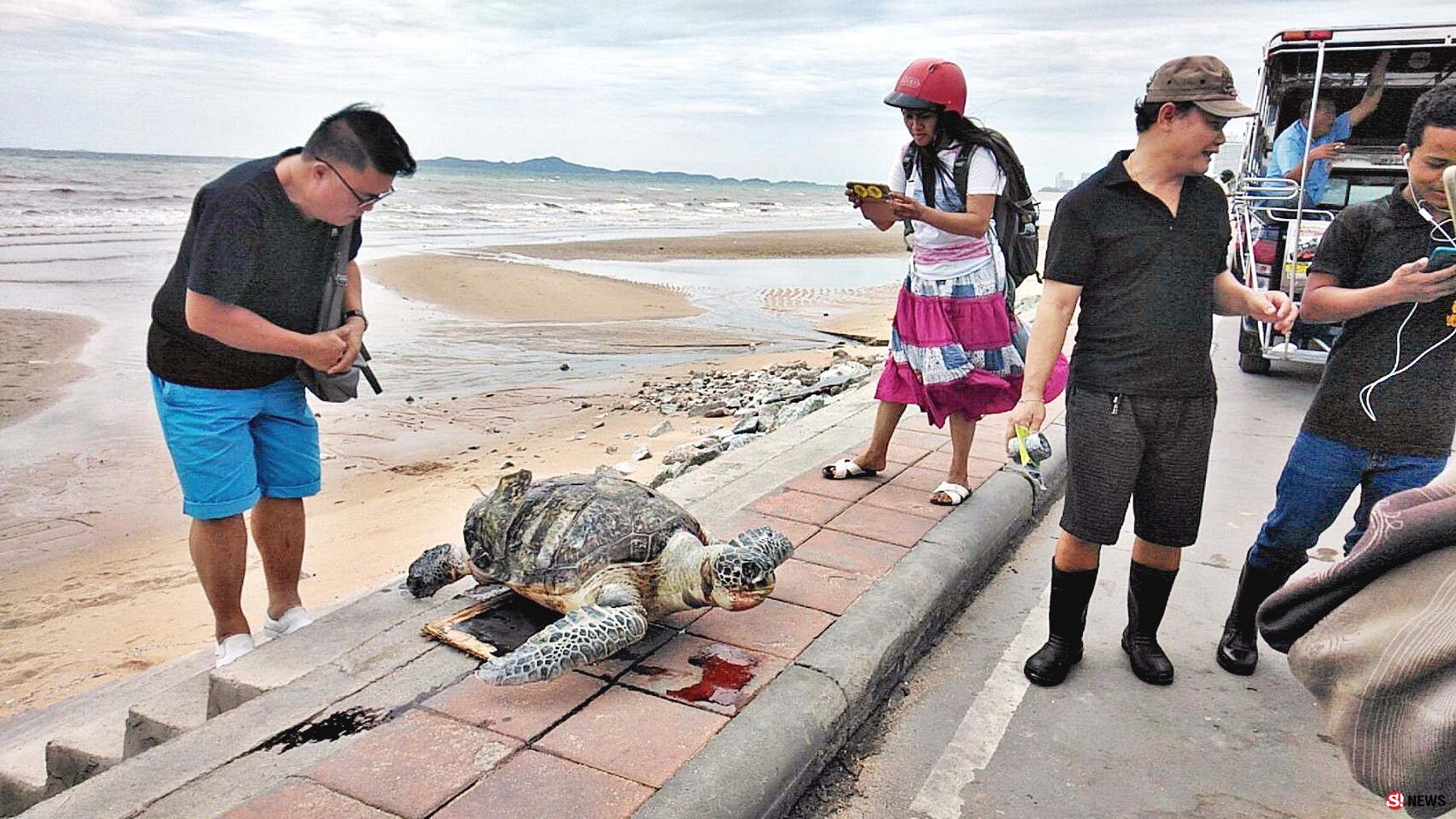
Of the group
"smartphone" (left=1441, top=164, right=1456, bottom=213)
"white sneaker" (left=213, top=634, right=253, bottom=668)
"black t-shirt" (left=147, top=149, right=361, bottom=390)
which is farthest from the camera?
"white sneaker" (left=213, top=634, right=253, bottom=668)

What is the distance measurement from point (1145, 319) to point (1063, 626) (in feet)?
3.76

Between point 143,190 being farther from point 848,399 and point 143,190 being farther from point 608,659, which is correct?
point 608,659

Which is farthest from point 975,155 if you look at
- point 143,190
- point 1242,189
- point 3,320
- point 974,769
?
point 143,190

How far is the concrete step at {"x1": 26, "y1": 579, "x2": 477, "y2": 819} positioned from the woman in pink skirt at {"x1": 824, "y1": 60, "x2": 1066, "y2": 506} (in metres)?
2.35

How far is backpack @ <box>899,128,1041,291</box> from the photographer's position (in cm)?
412

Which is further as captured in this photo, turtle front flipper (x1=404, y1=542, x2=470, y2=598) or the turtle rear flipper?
turtle front flipper (x1=404, y1=542, x2=470, y2=598)

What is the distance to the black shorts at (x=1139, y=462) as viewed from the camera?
304cm

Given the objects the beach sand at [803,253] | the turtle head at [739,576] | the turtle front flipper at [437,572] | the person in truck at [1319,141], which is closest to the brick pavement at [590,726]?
the turtle head at [739,576]

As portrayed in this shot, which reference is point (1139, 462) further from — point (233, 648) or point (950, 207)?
point (233, 648)

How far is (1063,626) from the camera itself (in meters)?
3.33

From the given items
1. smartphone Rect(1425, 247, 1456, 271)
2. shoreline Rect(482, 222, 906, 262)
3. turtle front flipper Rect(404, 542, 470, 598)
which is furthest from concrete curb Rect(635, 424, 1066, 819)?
shoreline Rect(482, 222, 906, 262)

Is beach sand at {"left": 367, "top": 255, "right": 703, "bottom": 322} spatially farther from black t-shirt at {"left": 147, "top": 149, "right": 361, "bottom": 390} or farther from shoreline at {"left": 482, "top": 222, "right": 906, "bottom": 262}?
black t-shirt at {"left": 147, "top": 149, "right": 361, "bottom": 390}

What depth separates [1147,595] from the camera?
3312 millimetres

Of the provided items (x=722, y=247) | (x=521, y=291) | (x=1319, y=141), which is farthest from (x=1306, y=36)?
(x=722, y=247)
